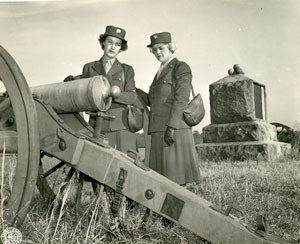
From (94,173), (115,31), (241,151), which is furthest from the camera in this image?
(241,151)

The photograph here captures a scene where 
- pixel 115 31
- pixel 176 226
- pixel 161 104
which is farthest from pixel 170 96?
pixel 176 226

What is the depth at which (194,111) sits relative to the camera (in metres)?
3.54

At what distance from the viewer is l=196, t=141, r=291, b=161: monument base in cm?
697

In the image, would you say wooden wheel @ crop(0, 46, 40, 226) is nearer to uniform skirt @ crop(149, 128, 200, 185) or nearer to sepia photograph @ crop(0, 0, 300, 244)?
sepia photograph @ crop(0, 0, 300, 244)

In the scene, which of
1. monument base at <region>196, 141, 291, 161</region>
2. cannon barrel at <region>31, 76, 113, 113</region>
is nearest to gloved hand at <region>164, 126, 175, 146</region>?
cannon barrel at <region>31, 76, 113, 113</region>

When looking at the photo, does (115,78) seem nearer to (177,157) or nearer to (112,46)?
(112,46)

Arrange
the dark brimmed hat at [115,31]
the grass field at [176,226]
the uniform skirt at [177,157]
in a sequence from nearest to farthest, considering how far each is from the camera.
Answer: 1. the grass field at [176,226]
2. the dark brimmed hat at [115,31]
3. the uniform skirt at [177,157]

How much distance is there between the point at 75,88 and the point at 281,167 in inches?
170

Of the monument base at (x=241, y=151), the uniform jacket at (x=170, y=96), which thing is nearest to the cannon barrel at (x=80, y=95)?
the uniform jacket at (x=170, y=96)

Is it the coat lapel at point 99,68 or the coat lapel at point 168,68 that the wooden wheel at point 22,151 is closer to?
the coat lapel at point 99,68

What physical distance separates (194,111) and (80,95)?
1.42 metres

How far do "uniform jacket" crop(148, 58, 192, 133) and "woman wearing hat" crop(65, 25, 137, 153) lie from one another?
247mm

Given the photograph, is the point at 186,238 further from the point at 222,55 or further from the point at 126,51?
the point at 222,55

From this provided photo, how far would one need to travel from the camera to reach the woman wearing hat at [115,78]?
3.48 m
